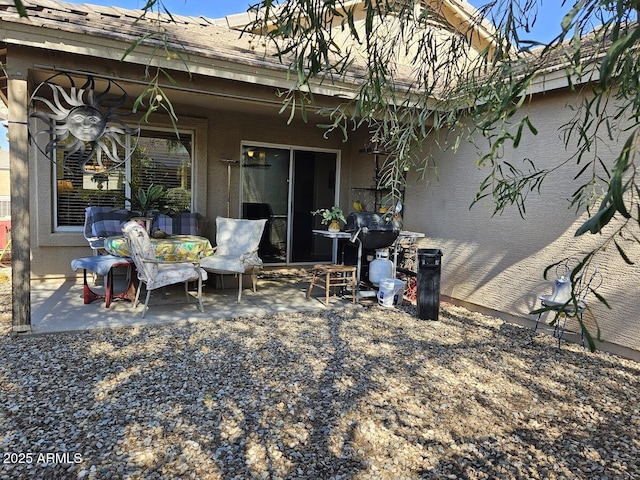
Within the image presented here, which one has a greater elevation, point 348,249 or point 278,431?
point 348,249

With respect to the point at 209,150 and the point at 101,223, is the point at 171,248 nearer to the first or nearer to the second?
the point at 101,223

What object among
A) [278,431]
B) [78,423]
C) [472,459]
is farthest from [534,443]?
[78,423]

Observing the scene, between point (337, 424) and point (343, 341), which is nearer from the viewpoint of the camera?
point (337, 424)

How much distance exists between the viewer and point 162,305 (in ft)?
18.3

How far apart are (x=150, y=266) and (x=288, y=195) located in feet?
13.4

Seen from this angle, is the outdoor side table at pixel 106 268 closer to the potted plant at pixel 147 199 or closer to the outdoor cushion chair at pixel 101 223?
the outdoor cushion chair at pixel 101 223

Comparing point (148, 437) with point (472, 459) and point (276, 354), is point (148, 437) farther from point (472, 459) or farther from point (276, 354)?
point (472, 459)

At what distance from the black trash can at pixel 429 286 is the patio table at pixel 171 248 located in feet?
9.29

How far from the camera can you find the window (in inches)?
268

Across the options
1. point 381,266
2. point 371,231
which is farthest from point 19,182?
point 381,266

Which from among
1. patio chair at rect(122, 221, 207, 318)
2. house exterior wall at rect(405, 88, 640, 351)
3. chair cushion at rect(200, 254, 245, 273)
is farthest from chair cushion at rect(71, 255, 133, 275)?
house exterior wall at rect(405, 88, 640, 351)

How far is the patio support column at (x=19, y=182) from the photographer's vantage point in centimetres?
393

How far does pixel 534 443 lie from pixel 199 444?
199 cm

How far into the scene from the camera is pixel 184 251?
5.54 metres
